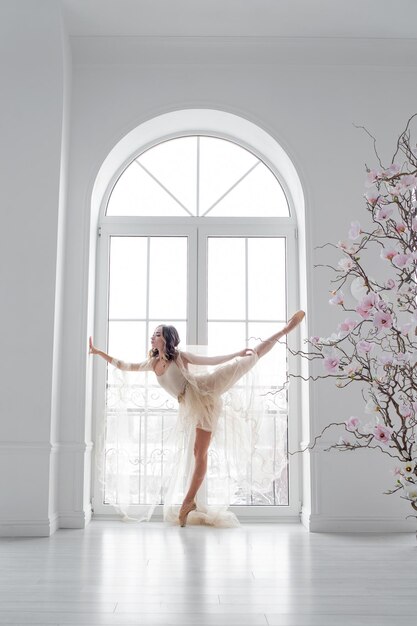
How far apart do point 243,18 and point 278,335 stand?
226cm

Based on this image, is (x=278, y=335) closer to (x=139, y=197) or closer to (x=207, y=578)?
(x=139, y=197)

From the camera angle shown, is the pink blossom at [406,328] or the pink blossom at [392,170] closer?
the pink blossom at [406,328]

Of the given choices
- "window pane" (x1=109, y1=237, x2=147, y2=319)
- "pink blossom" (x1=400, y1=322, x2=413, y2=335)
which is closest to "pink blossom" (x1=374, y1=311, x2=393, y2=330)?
"pink blossom" (x1=400, y1=322, x2=413, y2=335)

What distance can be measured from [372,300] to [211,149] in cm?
418

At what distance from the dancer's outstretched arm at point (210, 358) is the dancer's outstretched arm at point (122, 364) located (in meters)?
0.28

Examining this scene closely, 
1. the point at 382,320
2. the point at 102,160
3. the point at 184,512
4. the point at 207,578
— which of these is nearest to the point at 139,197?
the point at 102,160

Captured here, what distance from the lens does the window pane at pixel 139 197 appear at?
5.30m

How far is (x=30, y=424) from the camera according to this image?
173 inches

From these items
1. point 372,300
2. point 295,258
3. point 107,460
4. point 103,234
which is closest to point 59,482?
point 107,460

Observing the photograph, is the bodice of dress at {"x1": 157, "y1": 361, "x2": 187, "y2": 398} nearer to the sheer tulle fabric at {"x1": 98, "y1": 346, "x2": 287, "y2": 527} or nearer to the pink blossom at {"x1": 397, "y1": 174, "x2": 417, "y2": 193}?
the sheer tulle fabric at {"x1": 98, "y1": 346, "x2": 287, "y2": 527}

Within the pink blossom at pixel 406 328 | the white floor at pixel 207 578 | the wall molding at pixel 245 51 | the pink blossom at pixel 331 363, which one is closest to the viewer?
the pink blossom at pixel 406 328

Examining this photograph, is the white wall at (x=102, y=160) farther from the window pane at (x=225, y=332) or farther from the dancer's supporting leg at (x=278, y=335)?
the window pane at (x=225, y=332)

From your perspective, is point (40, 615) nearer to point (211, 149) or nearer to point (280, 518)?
point (280, 518)

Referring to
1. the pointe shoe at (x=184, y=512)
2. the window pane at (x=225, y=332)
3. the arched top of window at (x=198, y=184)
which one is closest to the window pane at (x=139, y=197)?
the arched top of window at (x=198, y=184)
